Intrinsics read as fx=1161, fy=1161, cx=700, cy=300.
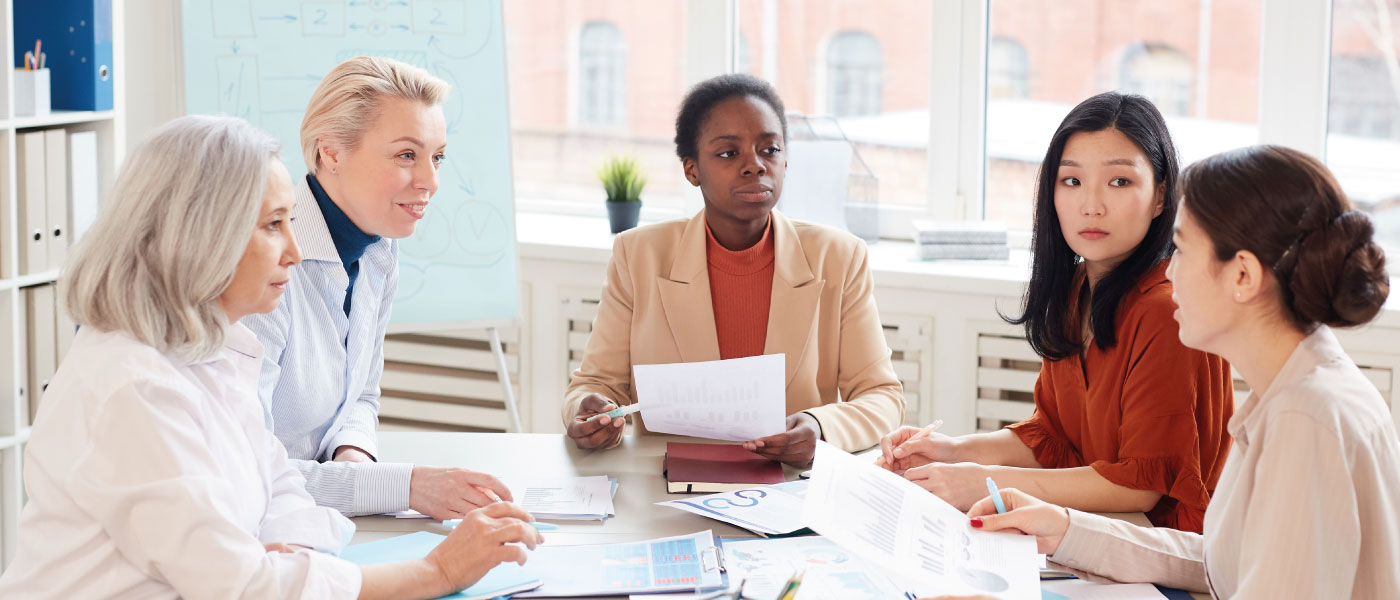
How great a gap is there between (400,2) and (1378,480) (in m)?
2.47

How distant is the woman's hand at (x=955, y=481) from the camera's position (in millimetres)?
1633

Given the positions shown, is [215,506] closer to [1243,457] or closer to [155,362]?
[155,362]

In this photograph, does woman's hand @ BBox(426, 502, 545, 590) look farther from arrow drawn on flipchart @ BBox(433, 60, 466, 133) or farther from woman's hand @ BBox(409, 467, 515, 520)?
arrow drawn on flipchart @ BBox(433, 60, 466, 133)

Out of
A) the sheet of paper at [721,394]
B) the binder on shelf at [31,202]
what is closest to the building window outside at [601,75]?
the binder on shelf at [31,202]

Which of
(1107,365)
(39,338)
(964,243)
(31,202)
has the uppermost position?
(31,202)

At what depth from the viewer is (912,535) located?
54.8 inches

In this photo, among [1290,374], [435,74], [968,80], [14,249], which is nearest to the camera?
[1290,374]

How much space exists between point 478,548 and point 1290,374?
3.06ft

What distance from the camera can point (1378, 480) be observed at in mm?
1187

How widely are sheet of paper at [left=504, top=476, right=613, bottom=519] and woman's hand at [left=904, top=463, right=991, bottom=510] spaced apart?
447mm

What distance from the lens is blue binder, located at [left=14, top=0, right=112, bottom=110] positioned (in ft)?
8.71

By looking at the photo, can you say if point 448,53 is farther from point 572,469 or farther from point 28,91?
point 572,469

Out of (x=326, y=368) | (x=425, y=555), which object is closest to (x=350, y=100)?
(x=326, y=368)

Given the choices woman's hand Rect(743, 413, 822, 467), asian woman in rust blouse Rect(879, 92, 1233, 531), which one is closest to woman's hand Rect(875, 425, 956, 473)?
asian woman in rust blouse Rect(879, 92, 1233, 531)
